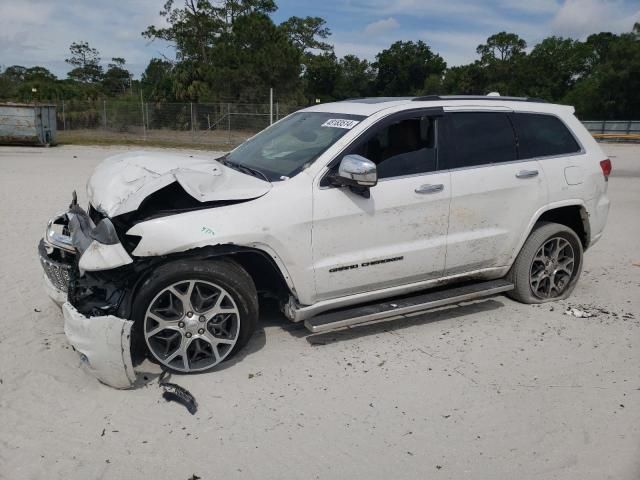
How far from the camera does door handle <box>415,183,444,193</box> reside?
433cm

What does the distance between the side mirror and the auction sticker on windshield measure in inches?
18.3

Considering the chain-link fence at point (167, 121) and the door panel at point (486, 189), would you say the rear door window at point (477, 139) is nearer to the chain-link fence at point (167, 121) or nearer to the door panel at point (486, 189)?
the door panel at point (486, 189)

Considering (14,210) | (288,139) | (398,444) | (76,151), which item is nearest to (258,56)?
(76,151)

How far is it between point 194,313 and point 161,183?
3.02 ft

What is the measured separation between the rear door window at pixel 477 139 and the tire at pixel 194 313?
204 centimetres

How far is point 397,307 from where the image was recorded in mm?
4340

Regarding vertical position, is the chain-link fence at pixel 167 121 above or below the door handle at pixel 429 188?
above

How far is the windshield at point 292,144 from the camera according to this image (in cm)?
425

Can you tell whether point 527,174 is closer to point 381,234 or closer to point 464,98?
point 464,98

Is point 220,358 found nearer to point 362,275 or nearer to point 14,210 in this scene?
point 362,275

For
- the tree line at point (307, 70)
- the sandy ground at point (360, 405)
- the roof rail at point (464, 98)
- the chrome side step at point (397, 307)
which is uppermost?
the tree line at point (307, 70)

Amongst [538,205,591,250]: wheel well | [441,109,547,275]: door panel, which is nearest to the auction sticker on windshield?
[441,109,547,275]: door panel

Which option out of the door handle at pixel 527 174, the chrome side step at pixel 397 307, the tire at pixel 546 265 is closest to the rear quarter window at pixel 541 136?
the door handle at pixel 527 174

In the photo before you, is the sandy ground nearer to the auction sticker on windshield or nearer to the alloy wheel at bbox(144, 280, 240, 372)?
the alloy wheel at bbox(144, 280, 240, 372)
